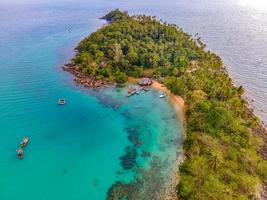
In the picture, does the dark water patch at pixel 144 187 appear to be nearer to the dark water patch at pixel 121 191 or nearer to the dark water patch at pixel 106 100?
the dark water patch at pixel 121 191

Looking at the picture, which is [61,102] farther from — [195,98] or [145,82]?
[195,98]

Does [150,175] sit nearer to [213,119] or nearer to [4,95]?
[213,119]

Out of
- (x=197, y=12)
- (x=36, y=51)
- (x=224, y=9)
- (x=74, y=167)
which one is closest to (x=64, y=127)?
(x=74, y=167)

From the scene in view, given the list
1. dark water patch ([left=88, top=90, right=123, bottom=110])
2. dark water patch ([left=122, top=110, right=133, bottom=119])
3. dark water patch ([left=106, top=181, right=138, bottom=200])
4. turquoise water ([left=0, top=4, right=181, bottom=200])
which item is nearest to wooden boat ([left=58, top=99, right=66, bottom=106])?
turquoise water ([left=0, top=4, right=181, bottom=200])

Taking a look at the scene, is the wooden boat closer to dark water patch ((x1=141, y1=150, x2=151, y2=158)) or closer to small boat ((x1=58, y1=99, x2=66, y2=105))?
Answer: small boat ((x1=58, y1=99, x2=66, y2=105))

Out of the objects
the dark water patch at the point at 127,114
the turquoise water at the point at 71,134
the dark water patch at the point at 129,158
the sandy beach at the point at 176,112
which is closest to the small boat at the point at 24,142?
the turquoise water at the point at 71,134

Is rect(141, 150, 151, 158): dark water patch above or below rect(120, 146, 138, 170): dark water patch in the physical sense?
above
